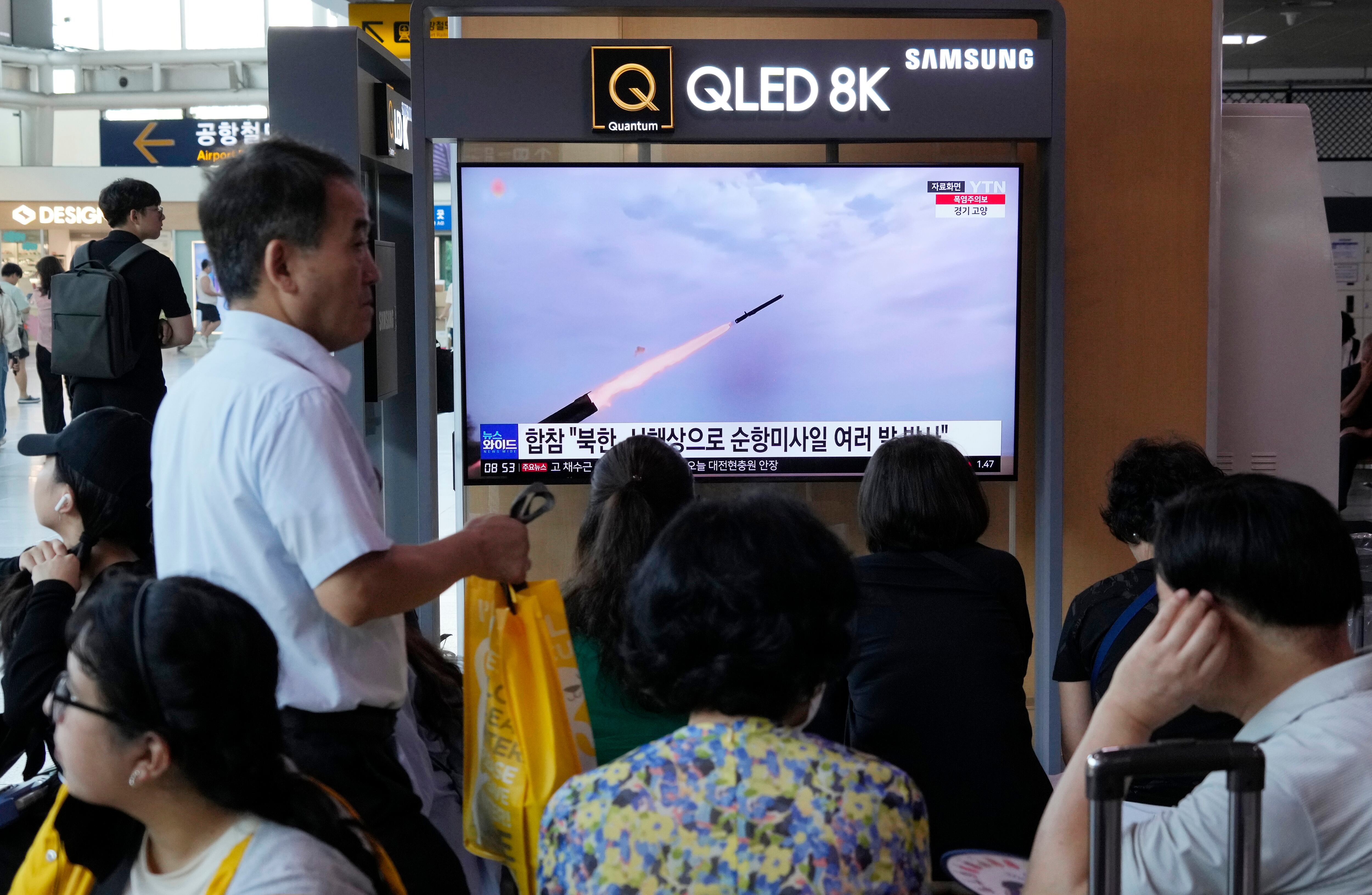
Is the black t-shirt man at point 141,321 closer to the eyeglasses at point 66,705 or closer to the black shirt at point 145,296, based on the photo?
the black shirt at point 145,296

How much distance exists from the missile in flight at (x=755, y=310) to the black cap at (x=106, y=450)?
6.48 ft

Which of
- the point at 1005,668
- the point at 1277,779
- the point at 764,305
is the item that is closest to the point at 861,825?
the point at 1277,779

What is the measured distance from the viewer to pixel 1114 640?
6.86ft

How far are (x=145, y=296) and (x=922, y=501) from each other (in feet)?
12.2

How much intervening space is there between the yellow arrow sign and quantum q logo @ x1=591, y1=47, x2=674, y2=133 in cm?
2066

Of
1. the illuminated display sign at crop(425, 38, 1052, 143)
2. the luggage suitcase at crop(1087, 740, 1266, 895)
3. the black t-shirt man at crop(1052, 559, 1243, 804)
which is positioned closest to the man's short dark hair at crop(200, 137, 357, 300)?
the luggage suitcase at crop(1087, 740, 1266, 895)

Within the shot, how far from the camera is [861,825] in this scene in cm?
114

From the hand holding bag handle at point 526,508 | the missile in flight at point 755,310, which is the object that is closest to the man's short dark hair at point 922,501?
the hand holding bag handle at point 526,508

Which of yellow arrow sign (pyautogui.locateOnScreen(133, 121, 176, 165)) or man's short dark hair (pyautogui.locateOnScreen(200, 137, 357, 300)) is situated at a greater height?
yellow arrow sign (pyautogui.locateOnScreen(133, 121, 176, 165))

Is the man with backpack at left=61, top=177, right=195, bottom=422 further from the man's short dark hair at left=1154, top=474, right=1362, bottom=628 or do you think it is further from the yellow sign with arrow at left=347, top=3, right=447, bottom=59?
the man's short dark hair at left=1154, top=474, right=1362, bottom=628

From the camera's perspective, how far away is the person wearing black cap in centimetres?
194

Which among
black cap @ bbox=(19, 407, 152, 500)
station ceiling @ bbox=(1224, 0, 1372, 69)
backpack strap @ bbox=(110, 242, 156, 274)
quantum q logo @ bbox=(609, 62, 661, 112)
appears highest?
station ceiling @ bbox=(1224, 0, 1372, 69)

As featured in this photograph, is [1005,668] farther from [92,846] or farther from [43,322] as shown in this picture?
[43,322]

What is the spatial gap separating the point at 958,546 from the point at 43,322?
36.4 ft
